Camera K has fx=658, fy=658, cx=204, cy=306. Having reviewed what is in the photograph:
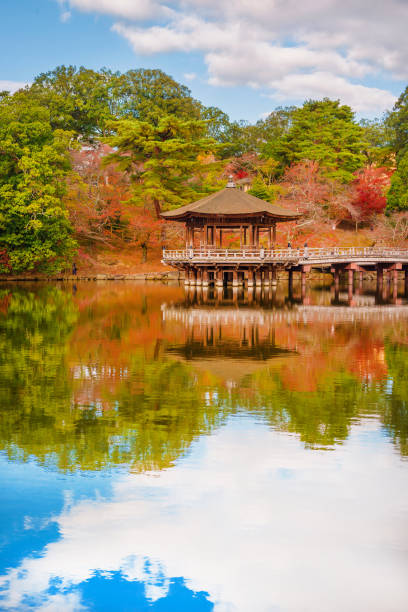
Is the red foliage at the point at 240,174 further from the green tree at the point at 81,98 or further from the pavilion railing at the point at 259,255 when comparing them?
the pavilion railing at the point at 259,255

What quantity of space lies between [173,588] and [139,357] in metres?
11.3

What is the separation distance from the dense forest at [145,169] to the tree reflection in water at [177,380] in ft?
76.7

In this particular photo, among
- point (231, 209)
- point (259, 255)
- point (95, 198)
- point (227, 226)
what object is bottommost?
point (259, 255)

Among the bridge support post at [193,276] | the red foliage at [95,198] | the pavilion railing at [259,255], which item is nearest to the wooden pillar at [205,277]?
the bridge support post at [193,276]

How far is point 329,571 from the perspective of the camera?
6113 mm

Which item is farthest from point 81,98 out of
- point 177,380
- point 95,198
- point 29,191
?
point 177,380

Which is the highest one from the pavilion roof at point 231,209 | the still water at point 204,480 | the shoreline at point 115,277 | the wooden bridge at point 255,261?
the pavilion roof at point 231,209

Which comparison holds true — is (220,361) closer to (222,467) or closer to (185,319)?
(222,467)

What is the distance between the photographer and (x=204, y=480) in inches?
323

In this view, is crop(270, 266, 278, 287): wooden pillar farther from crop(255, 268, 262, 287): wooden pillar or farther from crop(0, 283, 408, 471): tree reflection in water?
crop(0, 283, 408, 471): tree reflection in water

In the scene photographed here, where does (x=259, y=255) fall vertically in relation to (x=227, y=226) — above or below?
below

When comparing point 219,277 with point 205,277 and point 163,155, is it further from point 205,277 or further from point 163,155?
point 163,155

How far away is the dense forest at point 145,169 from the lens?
48469 mm

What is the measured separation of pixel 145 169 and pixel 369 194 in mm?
21454
